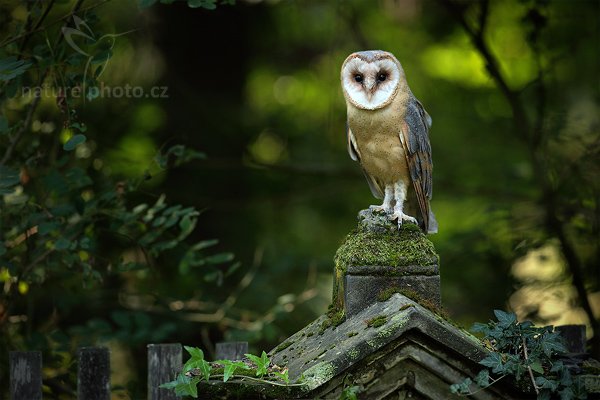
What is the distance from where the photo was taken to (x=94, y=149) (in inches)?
→ 252

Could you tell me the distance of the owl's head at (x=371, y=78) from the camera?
399cm

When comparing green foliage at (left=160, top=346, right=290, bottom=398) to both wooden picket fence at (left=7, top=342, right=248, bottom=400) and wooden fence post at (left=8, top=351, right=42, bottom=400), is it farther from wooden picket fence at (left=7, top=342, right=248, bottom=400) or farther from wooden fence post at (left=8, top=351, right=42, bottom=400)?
wooden fence post at (left=8, top=351, right=42, bottom=400)

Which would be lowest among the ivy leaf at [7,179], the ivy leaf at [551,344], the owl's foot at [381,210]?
the ivy leaf at [551,344]

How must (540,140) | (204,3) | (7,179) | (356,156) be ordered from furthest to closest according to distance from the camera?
(540,140) → (356,156) → (204,3) → (7,179)

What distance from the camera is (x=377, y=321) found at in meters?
3.35

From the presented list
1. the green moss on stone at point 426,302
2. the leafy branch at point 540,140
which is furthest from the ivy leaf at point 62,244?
the leafy branch at point 540,140

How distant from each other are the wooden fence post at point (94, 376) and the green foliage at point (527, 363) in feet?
5.92

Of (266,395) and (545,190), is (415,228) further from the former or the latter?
(545,190)

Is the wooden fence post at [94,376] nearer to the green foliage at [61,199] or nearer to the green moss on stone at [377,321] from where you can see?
the green foliage at [61,199]

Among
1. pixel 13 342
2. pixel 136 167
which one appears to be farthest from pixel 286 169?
pixel 13 342

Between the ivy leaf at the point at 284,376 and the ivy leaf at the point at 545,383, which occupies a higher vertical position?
the ivy leaf at the point at 284,376

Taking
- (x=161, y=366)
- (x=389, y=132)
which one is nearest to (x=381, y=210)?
(x=389, y=132)

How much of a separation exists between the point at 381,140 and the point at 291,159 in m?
5.49

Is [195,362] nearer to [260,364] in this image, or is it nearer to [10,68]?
[260,364]
